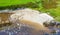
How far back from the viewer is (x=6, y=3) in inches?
48.3

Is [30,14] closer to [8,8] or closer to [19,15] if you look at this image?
[19,15]

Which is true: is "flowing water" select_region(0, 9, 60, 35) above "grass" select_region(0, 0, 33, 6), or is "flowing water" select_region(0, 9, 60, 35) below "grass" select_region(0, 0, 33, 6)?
below

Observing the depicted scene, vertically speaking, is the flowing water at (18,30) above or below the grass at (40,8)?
below

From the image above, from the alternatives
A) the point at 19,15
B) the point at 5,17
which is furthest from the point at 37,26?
the point at 5,17

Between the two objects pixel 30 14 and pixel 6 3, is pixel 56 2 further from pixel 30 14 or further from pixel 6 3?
pixel 6 3

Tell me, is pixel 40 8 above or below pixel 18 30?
above

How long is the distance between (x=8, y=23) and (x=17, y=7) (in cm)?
16

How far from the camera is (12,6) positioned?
1.24m

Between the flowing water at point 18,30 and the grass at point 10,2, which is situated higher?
the grass at point 10,2

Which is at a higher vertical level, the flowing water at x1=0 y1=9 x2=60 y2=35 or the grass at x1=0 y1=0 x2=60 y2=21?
the grass at x1=0 y1=0 x2=60 y2=21

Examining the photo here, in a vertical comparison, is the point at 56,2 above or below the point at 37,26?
above

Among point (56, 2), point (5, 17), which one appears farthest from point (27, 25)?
point (56, 2)

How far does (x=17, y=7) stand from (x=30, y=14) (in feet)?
0.43

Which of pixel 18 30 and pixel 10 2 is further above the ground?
pixel 10 2
